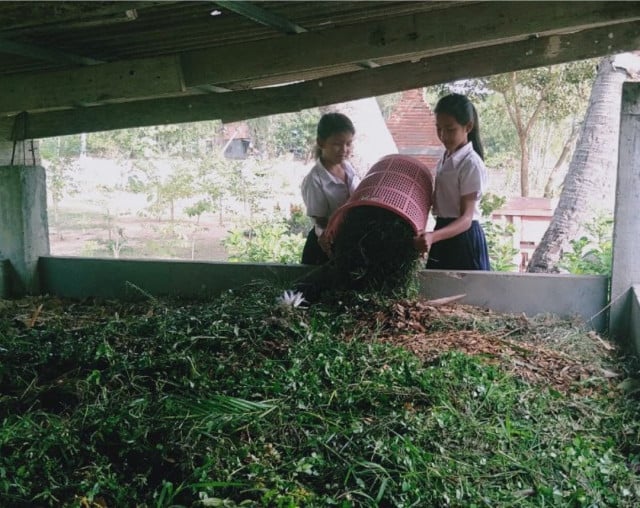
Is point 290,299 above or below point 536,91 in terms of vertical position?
below

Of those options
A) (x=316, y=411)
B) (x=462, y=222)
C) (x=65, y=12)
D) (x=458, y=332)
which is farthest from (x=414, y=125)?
(x=316, y=411)

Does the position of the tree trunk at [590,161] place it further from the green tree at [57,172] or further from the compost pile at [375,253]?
the green tree at [57,172]

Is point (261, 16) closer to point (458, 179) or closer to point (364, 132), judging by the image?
point (458, 179)

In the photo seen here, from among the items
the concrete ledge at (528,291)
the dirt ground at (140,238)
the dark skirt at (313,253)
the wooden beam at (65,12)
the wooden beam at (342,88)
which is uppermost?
the wooden beam at (65,12)

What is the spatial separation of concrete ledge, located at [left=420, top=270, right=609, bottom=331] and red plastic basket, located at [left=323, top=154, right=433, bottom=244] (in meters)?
0.61

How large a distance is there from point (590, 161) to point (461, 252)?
440 cm

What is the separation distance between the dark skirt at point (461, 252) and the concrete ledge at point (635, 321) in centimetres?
97

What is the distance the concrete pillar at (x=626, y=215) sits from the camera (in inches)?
176

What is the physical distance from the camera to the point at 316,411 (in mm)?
2908

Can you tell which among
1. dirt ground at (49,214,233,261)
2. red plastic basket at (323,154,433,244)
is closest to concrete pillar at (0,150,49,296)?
red plastic basket at (323,154,433,244)

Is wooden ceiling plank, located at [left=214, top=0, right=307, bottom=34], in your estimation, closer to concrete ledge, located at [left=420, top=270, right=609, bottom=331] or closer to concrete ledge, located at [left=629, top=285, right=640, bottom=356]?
concrete ledge, located at [left=420, top=270, right=609, bottom=331]

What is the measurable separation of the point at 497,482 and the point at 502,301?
2.45 m

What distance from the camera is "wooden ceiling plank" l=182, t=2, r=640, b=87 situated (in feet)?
11.6

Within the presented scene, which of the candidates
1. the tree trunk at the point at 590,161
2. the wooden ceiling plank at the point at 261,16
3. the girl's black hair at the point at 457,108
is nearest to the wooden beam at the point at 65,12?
the wooden ceiling plank at the point at 261,16
